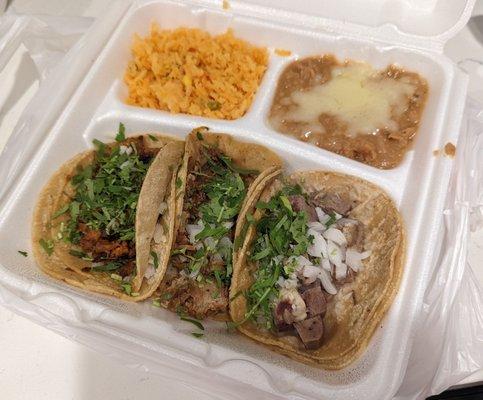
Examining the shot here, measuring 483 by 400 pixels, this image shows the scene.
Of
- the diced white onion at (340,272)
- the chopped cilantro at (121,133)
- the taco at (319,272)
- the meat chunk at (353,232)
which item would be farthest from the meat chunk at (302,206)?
the chopped cilantro at (121,133)

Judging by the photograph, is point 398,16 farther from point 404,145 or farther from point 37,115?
point 37,115

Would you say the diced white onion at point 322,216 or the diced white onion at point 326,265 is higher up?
the diced white onion at point 322,216

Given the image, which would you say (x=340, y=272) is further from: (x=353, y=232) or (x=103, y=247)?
(x=103, y=247)

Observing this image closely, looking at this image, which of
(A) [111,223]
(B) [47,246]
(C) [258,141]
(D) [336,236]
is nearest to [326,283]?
(D) [336,236]

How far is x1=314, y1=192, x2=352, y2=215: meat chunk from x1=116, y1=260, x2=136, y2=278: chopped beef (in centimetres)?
80

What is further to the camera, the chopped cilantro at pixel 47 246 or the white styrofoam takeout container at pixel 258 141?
the chopped cilantro at pixel 47 246

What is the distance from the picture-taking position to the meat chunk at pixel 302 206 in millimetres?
1831

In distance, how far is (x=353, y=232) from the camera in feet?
5.93

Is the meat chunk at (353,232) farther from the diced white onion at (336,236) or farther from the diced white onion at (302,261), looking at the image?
the diced white onion at (302,261)

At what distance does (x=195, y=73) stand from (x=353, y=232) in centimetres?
110

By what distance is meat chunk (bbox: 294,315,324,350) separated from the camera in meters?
1.62

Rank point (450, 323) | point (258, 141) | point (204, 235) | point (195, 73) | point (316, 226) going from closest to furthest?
point (450, 323)
point (204, 235)
point (316, 226)
point (258, 141)
point (195, 73)

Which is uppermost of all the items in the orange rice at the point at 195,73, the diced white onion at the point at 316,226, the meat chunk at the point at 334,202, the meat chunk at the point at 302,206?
the orange rice at the point at 195,73

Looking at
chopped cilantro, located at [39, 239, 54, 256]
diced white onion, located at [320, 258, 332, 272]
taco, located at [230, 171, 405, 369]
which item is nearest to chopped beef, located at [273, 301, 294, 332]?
taco, located at [230, 171, 405, 369]
